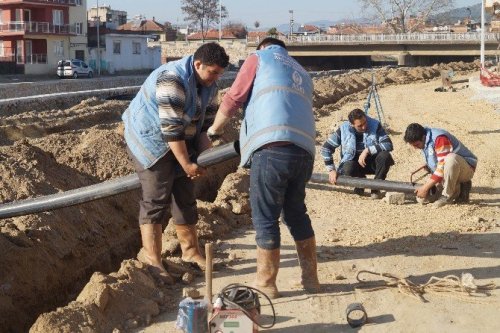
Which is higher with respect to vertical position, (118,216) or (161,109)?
(161,109)

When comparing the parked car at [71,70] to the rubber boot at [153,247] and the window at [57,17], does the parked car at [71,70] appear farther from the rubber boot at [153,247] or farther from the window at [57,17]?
the rubber boot at [153,247]

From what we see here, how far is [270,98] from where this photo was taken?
18.0 feet

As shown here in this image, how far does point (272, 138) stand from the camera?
547cm

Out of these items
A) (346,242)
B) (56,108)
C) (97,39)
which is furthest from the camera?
(97,39)

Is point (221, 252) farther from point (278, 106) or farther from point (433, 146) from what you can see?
point (433, 146)

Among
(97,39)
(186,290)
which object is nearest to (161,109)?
(186,290)

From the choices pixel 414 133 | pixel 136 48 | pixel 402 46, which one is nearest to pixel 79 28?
pixel 136 48

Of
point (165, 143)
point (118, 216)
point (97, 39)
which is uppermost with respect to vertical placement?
point (97, 39)

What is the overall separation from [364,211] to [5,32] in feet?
164

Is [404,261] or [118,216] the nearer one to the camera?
→ [404,261]

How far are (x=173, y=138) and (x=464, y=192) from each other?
4507 millimetres

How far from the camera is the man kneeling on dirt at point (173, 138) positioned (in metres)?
6.06

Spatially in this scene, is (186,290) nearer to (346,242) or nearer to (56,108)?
(346,242)

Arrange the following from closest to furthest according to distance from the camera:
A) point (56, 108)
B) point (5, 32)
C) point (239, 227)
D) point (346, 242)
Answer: point (346, 242)
point (239, 227)
point (56, 108)
point (5, 32)
